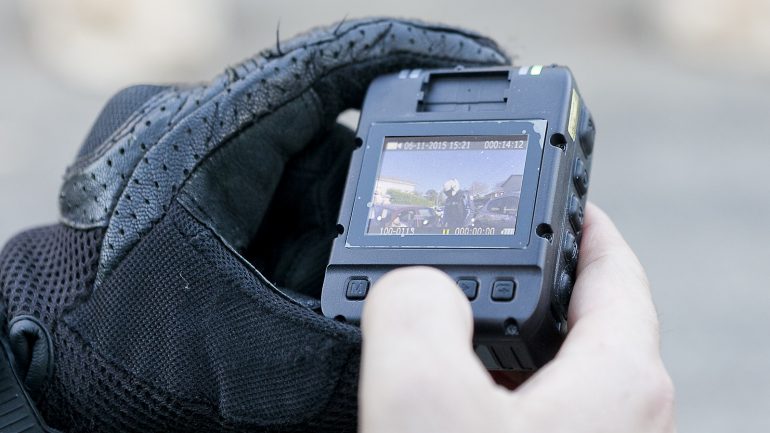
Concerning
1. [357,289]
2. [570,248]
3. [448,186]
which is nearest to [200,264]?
[357,289]

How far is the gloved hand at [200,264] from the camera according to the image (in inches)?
39.6

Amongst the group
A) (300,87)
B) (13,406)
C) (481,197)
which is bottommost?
(13,406)

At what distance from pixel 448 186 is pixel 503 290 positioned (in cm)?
14

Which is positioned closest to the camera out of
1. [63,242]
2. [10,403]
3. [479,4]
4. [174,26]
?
[10,403]

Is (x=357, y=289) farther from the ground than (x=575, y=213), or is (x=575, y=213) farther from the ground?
(x=575, y=213)

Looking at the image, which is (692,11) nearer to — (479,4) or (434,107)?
(479,4)

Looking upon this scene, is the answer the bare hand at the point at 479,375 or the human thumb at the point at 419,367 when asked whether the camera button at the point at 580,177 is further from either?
the human thumb at the point at 419,367

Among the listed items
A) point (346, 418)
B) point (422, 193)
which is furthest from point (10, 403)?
point (422, 193)

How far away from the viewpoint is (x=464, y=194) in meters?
1.07

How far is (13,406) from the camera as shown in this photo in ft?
3.34

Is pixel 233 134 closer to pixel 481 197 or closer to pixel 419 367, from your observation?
pixel 481 197

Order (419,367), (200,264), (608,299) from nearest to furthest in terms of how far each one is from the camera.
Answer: (419,367) → (608,299) → (200,264)

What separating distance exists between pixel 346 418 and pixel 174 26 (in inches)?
143

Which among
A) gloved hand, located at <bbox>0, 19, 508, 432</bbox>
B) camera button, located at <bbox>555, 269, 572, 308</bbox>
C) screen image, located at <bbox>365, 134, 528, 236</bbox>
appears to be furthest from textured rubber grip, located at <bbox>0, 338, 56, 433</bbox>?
camera button, located at <bbox>555, 269, 572, 308</bbox>
